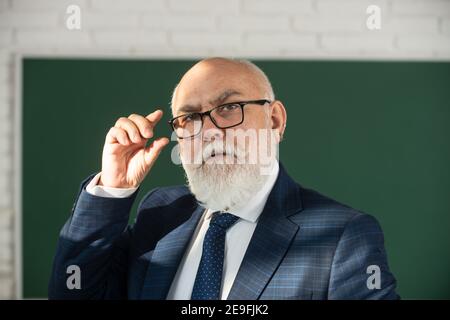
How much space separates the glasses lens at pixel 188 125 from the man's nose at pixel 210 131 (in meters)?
0.02

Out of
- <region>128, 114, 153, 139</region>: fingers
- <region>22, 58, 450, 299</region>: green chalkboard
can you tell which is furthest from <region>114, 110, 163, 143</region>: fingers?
<region>22, 58, 450, 299</region>: green chalkboard

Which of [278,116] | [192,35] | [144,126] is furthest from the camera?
[192,35]

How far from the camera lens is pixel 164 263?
133 cm

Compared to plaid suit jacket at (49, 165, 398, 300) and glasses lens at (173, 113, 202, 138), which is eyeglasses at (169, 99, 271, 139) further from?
plaid suit jacket at (49, 165, 398, 300)

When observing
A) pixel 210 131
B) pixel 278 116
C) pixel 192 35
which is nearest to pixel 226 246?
pixel 210 131

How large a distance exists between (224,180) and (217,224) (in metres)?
0.13

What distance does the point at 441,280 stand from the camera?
229 cm

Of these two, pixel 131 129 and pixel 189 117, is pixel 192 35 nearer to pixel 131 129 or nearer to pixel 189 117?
pixel 189 117

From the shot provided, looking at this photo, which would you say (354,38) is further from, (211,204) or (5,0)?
(5,0)

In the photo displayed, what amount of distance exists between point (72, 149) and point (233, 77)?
1.22 metres

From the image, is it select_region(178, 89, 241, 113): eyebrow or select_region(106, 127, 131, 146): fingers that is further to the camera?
select_region(178, 89, 241, 113): eyebrow

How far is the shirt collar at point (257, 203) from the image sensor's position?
1359 millimetres

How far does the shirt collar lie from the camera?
136cm

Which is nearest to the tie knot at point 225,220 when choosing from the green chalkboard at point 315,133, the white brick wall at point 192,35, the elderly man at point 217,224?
the elderly man at point 217,224
